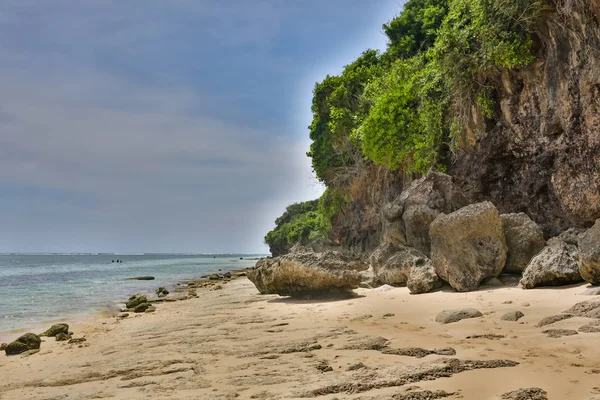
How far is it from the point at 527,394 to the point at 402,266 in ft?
22.4

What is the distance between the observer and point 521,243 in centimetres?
796

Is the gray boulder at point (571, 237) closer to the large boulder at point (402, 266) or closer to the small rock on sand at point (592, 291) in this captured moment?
the small rock on sand at point (592, 291)

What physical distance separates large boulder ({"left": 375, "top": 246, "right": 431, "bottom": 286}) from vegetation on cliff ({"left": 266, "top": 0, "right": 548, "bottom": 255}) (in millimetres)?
5248

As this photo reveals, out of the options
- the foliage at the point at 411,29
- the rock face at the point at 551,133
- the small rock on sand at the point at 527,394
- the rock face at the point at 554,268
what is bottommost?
the small rock on sand at the point at 527,394

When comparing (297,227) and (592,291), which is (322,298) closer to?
(592,291)

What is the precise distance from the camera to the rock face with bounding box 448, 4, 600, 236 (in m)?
8.39

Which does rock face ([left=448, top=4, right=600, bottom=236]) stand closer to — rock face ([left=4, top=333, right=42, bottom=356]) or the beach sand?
the beach sand

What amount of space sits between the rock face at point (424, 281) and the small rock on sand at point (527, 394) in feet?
18.0

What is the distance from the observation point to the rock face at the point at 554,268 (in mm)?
6453

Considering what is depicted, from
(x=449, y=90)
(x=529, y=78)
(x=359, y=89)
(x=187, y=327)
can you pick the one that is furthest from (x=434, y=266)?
(x=359, y=89)

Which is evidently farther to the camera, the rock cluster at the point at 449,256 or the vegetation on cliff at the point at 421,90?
the vegetation on cliff at the point at 421,90

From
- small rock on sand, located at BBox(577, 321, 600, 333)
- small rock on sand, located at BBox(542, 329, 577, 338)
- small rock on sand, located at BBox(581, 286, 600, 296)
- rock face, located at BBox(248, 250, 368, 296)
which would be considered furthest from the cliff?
small rock on sand, located at BBox(542, 329, 577, 338)

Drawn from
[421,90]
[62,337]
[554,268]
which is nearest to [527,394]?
[554,268]

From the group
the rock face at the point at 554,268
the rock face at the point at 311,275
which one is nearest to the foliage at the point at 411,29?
the rock face at the point at 311,275
